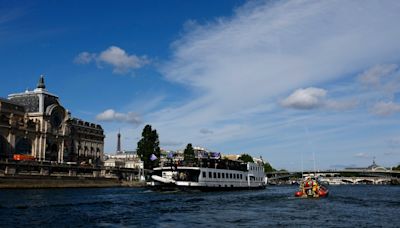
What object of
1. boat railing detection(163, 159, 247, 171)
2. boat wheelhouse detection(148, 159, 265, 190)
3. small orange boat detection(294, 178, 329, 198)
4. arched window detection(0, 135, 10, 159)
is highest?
arched window detection(0, 135, 10, 159)

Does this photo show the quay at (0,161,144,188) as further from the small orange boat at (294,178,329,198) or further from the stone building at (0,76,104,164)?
the small orange boat at (294,178,329,198)

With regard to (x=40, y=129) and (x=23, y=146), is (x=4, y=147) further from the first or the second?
(x=40, y=129)

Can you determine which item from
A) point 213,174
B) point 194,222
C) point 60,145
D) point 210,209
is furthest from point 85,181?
point 194,222

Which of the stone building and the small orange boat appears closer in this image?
the small orange boat

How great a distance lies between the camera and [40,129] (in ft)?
466

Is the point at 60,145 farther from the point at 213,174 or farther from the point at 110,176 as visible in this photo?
the point at 213,174

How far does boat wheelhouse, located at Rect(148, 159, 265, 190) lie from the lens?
9056 cm

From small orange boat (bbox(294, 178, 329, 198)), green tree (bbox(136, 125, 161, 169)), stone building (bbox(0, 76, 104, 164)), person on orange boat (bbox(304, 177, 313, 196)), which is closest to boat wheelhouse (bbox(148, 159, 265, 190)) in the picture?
small orange boat (bbox(294, 178, 329, 198))

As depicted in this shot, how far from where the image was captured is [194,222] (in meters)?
42.2

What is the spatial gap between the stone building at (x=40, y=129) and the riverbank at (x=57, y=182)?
18987mm

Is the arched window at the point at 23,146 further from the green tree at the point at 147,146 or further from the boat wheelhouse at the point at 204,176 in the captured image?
the boat wheelhouse at the point at 204,176

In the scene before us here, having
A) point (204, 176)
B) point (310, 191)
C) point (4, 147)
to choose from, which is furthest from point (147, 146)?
point (310, 191)

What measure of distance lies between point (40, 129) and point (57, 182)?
110ft

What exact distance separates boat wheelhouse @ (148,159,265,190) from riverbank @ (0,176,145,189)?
28.2 m
